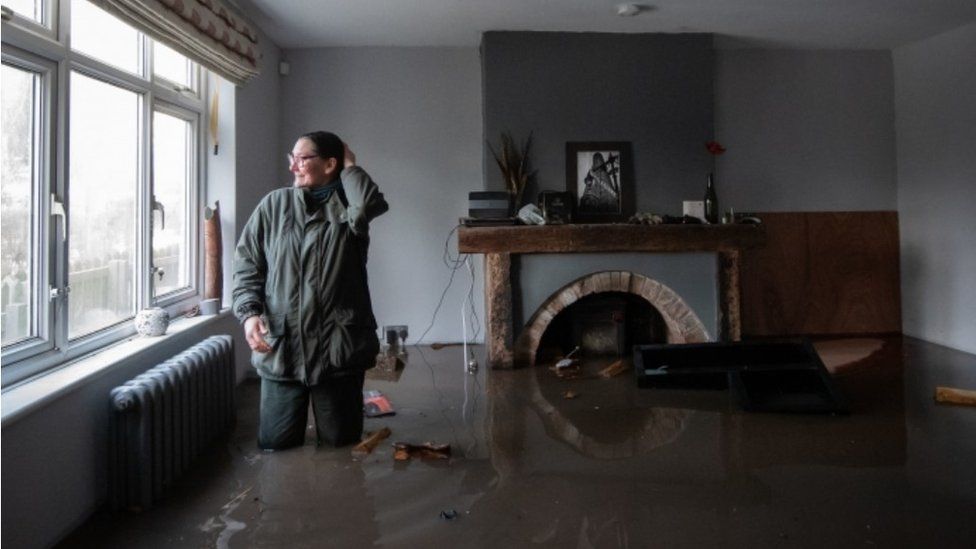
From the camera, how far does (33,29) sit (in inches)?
92.1

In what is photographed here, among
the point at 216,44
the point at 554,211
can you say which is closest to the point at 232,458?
the point at 216,44

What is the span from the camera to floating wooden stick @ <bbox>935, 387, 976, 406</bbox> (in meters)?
3.76

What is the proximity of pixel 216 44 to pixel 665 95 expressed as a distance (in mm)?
3299

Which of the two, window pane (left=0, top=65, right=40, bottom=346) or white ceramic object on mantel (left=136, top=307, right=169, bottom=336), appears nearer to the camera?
window pane (left=0, top=65, right=40, bottom=346)

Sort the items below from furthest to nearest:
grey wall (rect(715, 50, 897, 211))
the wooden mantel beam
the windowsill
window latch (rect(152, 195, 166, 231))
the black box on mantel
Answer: grey wall (rect(715, 50, 897, 211)), the black box on mantel, the wooden mantel beam, window latch (rect(152, 195, 166, 231)), the windowsill

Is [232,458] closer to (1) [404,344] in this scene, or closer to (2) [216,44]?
(2) [216,44]

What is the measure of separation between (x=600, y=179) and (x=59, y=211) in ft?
12.2

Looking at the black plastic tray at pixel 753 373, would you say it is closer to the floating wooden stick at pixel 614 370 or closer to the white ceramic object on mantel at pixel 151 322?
the floating wooden stick at pixel 614 370

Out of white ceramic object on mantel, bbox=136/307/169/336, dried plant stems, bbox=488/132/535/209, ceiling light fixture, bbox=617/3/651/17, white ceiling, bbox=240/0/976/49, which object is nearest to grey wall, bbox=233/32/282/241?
white ceiling, bbox=240/0/976/49

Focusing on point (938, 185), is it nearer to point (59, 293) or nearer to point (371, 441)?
point (371, 441)

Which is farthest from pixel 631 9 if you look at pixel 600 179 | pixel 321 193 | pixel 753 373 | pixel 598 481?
pixel 598 481

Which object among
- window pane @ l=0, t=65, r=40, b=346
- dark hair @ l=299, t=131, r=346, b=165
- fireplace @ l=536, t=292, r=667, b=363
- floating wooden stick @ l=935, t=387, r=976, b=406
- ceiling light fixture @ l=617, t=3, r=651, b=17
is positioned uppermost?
ceiling light fixture @ l=617, t=3, r=651, b=17

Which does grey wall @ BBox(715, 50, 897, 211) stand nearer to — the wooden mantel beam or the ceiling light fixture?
the wooden mantel beam

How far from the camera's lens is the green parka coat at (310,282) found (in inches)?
113
